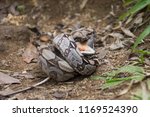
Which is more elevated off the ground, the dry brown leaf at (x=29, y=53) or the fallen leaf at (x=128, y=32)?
the fallen leaf at (x=128, y=32)

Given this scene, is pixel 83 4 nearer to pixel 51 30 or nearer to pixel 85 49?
pixel 51 30

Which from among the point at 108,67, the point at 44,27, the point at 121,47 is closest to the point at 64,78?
the point at 108,67

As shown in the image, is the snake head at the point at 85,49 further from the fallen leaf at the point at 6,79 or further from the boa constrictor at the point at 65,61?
the fallen leaf at the point at 6,79

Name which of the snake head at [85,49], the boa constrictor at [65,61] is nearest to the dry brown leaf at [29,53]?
the boa constrictor at [65,61]

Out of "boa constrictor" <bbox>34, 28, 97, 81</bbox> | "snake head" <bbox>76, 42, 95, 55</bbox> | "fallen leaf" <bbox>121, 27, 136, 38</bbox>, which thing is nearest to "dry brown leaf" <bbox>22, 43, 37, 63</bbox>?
"boa constrictor" <bbox>34, 28, 97, 81</bbox>

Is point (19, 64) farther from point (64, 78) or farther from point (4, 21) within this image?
point (4, 21)

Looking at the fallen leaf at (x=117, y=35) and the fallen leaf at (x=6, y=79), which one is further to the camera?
the fallen leaf at (x=117, y=35)
